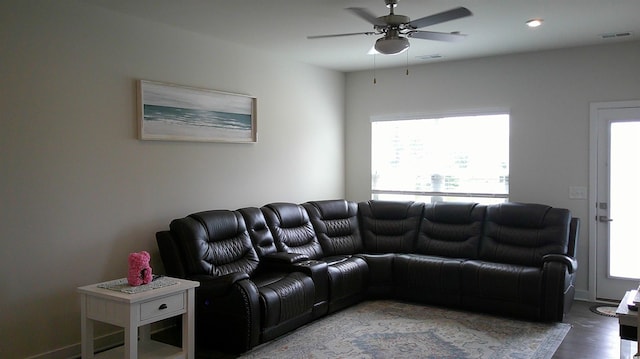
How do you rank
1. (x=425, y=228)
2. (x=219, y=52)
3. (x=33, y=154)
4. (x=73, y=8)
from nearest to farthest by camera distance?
(x=33, y=154) → (x=73, y=8) → (x=219, y=52) → (x=425, y=228)

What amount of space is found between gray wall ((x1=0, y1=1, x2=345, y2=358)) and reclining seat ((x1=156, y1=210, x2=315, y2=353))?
1.39 feet

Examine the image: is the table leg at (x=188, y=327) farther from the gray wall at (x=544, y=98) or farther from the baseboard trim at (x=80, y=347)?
the gray wall at (x=544, y=98)

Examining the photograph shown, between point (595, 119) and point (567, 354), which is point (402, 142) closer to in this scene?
point (595, 119)

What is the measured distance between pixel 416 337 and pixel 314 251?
5.03 feet

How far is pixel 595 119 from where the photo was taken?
17.9 ft

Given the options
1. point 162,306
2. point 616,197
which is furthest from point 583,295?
point 162,306

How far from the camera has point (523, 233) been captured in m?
5.30

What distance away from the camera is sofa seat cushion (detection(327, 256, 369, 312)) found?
493 cm

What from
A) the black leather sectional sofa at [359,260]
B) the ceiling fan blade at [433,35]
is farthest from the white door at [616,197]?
the ceiling fan blade at [433,35]

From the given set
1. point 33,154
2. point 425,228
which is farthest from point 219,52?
point 425,228

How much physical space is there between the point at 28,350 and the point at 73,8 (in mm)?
2529

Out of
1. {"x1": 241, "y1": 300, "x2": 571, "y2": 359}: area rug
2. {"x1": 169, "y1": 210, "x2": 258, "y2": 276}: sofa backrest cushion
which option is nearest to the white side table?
{"x1": 169, "y1": 210, "x2": 258, "y2": 276}: sofa backrest cushion

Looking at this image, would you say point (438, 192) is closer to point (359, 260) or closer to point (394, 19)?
point (359, 260)

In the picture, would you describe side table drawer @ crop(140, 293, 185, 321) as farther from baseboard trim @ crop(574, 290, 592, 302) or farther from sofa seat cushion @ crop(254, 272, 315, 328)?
baseboard trim @ crop(574, 290, 592, 302)
